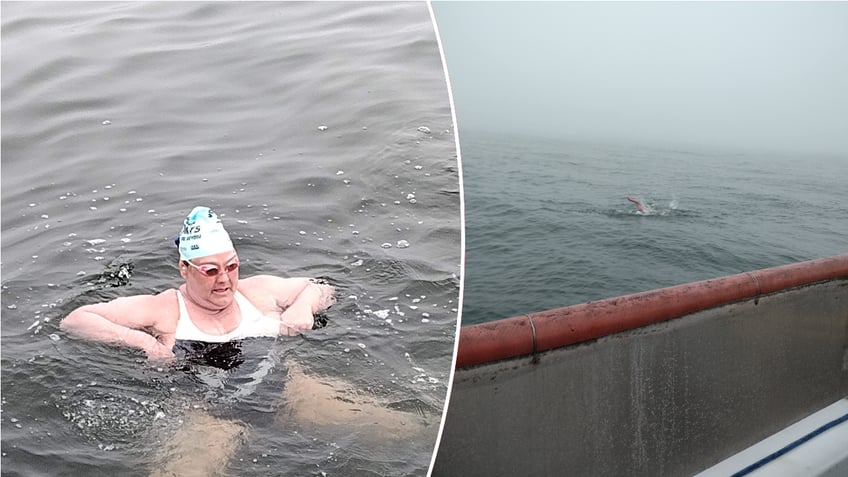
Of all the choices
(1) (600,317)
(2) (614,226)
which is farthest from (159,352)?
(2) (614,226)

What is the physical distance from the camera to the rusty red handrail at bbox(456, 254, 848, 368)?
187 cm

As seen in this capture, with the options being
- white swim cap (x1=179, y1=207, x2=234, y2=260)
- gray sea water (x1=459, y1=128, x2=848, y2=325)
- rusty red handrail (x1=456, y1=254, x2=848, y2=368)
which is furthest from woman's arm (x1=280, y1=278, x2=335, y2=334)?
gray sea water (x1=459, y1=128, x2=848, y2=325)

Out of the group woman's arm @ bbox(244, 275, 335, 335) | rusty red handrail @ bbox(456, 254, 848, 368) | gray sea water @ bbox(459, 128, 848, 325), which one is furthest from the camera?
gray sea water @ bbox(459, 128, 848, 325)

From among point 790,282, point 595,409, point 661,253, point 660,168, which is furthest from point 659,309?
point 660,168

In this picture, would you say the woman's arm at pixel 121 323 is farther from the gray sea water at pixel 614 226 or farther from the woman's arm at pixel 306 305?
the gray sea water at pixel 614 226

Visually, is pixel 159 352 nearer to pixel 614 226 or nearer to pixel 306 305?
pixel 306 305

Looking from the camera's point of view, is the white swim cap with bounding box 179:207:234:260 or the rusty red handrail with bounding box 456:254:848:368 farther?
the rusty red handrail with bounding box 456:254:848:368

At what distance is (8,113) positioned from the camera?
942 mm

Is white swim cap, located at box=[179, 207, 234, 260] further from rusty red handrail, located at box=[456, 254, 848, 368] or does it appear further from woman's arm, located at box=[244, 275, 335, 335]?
rusty red handrail, located at box=[456, 254, 848, 368]

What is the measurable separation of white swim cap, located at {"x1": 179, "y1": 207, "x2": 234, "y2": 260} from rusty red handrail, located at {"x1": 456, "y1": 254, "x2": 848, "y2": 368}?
808 mm

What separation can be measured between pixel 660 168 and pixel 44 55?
110 feet

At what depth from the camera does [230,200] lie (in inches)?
39.8

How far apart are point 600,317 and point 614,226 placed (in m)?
17.8

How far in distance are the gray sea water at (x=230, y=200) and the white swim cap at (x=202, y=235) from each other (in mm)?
14
